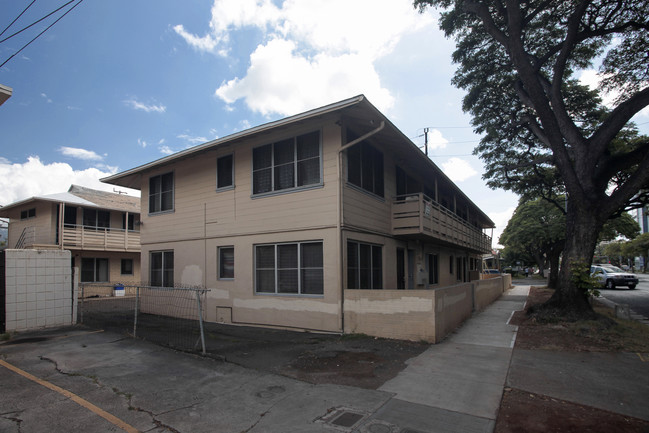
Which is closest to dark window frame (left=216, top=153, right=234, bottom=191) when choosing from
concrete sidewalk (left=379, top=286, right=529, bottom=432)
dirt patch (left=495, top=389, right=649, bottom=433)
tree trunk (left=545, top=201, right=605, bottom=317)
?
concrete sidewalk (left=379, top=286, right=529, bottom=432)

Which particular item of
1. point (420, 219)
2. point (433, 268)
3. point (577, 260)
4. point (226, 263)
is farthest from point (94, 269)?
point (577, 260)

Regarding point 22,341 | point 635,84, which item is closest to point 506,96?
point 635,84

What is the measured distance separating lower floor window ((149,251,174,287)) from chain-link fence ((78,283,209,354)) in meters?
0.39

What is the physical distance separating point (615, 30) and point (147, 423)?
53.4 ft

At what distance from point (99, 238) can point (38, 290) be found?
1433cm

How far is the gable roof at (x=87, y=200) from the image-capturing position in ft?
72.1

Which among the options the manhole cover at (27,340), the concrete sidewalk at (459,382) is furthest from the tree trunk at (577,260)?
the manhole cover at (27,340)

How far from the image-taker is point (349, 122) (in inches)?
404

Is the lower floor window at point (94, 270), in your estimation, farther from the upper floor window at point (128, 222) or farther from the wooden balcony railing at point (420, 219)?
the wooden balcony railing at point (420, 219)

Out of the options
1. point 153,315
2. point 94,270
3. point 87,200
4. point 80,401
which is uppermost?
point 87,200

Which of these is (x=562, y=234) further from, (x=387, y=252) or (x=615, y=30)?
(x=387, y=252)

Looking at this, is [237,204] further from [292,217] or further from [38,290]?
[38,290]

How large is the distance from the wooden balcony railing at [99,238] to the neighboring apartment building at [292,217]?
9575mm

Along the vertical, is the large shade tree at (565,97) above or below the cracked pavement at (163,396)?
above
